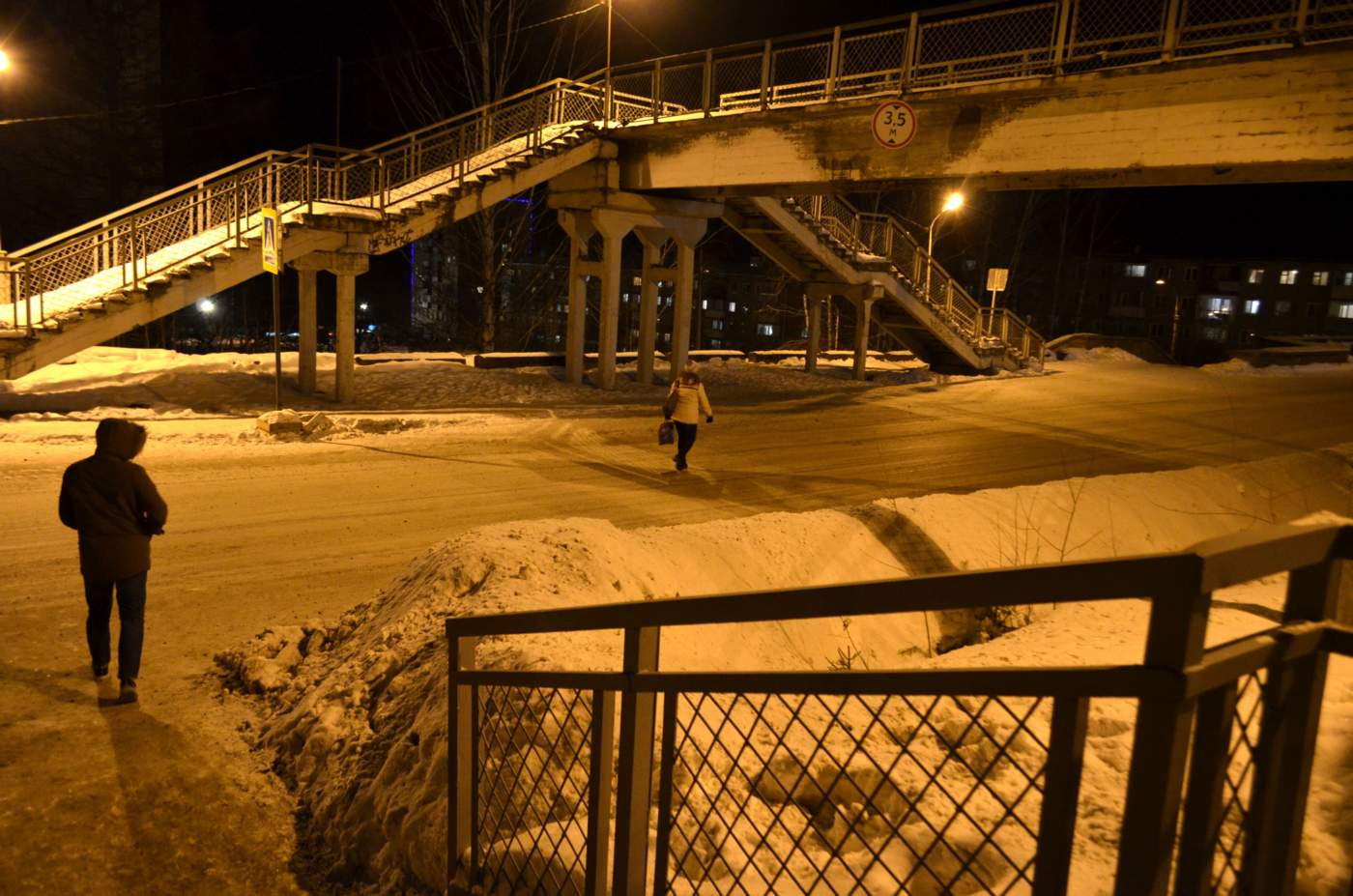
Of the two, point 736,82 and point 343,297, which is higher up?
point 736,82

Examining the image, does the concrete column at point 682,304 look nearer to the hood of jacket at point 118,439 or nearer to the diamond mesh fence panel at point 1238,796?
the hood of jacket at point 118,439

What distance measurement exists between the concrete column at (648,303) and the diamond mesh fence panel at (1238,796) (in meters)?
23.5

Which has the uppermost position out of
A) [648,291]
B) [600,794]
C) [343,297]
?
[648,291]

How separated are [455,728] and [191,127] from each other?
36131 mm

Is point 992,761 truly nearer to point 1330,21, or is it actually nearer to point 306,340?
point 1330,21

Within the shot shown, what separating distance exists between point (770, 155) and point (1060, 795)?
1999cm

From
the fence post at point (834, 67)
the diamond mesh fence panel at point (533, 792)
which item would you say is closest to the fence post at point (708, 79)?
Result: the fence post at point (834, 67)

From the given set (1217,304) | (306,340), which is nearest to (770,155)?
(306,340)

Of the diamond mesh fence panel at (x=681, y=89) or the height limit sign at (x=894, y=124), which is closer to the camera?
the height limit sign at (x=894, y=124)

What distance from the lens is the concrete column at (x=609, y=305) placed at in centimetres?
2433

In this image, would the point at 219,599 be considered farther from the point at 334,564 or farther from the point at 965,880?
the point at 965,880

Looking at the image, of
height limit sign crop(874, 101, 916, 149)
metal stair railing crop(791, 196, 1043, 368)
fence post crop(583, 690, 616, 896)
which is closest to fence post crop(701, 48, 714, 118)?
height limit sign crop(874, 101, 916, 149)

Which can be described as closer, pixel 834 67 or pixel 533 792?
pixel 533 792

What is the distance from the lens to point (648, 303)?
26047 millimetres
